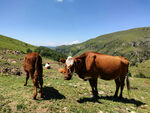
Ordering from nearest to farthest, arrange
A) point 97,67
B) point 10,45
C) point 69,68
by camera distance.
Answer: point 69,68, point 97,67, point 10,45

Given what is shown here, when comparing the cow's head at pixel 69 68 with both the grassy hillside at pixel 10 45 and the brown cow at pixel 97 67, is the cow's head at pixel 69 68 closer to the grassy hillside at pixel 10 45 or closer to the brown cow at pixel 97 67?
the brown cow at pixel 97 67

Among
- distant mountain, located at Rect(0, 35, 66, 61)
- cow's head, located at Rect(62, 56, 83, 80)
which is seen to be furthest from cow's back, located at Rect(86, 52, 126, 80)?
distant mountain, located at Rect(0, 35, 66, 61)

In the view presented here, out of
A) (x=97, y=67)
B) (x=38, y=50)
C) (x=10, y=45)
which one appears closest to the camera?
(x=97, y=67)

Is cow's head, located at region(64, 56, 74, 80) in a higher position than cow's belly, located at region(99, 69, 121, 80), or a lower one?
higher

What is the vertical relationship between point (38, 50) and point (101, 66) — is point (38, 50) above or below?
above

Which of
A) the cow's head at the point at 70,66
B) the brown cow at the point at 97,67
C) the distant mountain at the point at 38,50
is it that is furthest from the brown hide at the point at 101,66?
the distant mountain at the point at 38,50

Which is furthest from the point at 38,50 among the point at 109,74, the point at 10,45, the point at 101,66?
the point at 109,74

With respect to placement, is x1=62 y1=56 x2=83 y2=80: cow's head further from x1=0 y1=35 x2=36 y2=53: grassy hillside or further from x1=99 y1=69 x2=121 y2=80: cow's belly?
x1=0 y1=35 x2=36 y2=53: grassy hillside

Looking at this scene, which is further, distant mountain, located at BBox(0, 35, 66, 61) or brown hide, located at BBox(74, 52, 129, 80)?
distant mountain, located at BBox(0, 35, 66, 61)

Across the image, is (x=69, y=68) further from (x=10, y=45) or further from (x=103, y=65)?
(x=10, y=45)

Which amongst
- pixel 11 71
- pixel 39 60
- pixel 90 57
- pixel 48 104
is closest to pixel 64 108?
pixel 48 104

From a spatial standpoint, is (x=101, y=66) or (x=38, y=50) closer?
(x=101, y=66)

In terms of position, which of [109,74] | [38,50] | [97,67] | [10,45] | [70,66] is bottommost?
[109,74]

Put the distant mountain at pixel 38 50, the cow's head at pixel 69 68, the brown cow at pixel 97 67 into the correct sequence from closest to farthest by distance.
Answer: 1. the cow's head at pixel 69 68
2. the brown cow at pixel 97 67
3. the distant mountain at pixel 38 50
